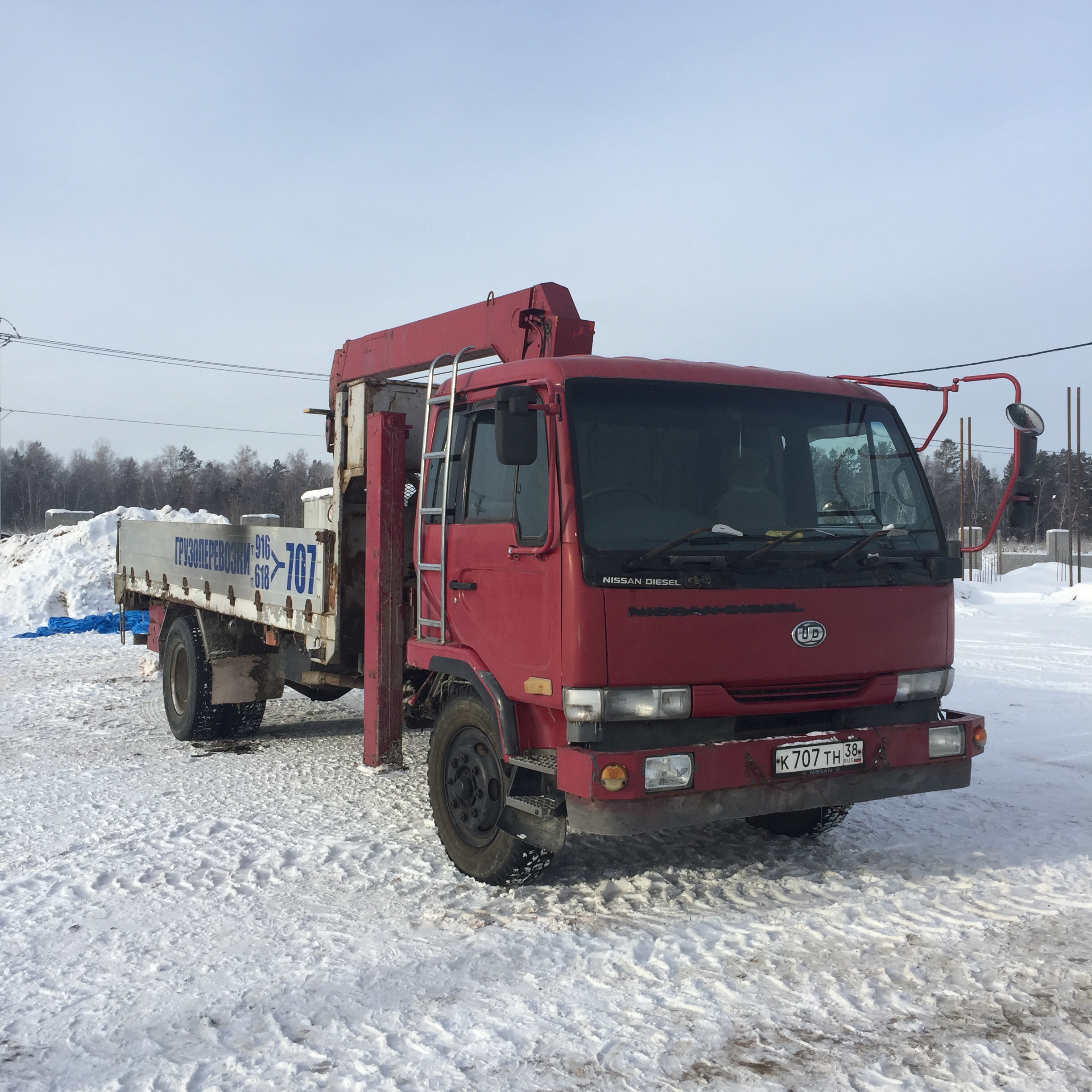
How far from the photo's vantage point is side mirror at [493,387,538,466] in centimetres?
416

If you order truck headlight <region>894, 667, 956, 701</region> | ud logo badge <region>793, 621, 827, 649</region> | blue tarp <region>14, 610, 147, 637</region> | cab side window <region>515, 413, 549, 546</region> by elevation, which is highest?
cab side window <region>515, 413, 549, 546</region>

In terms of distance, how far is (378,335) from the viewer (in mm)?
7301

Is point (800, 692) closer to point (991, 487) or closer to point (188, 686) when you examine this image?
point (188, 686)

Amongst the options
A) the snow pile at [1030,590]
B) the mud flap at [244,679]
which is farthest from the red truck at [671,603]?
the snow pile at [1030,590]

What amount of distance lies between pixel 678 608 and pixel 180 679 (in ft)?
18.9

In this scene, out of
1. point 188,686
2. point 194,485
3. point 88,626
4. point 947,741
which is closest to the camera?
point 947,741

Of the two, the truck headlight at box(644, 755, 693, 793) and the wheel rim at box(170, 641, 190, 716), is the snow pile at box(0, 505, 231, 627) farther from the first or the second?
the truck headlight at box(644, 755, 693, 793)

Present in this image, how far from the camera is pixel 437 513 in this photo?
17.0ft

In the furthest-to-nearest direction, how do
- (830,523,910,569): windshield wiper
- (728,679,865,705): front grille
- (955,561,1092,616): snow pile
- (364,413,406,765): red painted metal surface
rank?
1. (955,561,1092,616): snow pile
2. (364,413,406,765): red painted metal surface
3. (830,523,910,569): windshield wiper
4. (728,679,865,705): front grille

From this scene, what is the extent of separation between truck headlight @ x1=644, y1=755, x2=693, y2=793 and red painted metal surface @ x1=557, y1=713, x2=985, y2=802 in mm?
16

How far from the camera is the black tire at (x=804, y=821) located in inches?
215

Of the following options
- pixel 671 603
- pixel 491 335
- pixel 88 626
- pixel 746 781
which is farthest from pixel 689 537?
pixel 88 626

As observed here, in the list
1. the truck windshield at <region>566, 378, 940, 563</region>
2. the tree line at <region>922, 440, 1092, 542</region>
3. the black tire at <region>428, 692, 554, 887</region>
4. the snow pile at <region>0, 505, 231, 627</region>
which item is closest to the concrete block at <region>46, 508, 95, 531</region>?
the snow pile at <region>0, 505, 231, 627</region>

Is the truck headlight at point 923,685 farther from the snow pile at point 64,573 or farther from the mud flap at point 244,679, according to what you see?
the snow pile at point 64,573
